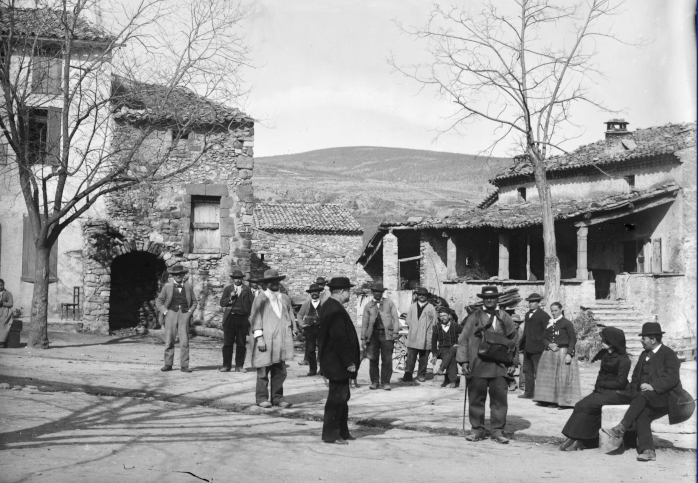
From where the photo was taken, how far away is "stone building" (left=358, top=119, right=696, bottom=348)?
24266 millimetres

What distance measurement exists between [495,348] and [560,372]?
9.97 ft

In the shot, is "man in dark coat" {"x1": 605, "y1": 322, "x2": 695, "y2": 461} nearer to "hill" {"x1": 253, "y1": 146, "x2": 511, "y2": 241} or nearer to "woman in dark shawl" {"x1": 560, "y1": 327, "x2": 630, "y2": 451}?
"woman in dark shawl" {"x1": 560, "y1": 327, "x2": 630, "y2": 451}

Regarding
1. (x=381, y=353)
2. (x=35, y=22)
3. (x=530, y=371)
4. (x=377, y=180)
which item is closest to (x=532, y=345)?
(x=530, y=371)

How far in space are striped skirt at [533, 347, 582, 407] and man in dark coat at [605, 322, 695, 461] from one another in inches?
123

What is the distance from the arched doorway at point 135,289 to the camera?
22656 mm

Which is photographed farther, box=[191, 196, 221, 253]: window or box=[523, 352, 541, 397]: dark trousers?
box=[191, 196, 221, 253]: window

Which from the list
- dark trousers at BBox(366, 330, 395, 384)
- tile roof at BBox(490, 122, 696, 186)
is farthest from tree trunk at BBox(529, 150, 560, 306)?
dark trousers at BBox(366, 330, 395, 384)

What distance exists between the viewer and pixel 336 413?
28.0 feet

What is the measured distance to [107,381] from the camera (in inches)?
478

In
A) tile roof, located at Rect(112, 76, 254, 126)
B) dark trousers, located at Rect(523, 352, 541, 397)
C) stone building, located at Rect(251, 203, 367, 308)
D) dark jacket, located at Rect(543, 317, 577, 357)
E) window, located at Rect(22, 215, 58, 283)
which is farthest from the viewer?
stone building, located at Rect(251, 203, 367, 308)

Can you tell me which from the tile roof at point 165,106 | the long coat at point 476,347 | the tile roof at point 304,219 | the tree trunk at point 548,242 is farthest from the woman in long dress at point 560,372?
the tile roof at point 304,219

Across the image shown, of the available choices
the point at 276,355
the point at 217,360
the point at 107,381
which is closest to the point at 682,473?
the point at 276,355

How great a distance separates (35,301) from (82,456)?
973 cm

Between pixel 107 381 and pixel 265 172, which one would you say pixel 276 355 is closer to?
pixel 107 381
